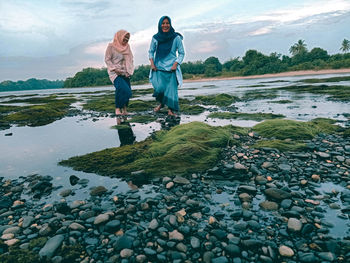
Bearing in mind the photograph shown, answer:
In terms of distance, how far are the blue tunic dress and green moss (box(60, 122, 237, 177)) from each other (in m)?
4.64

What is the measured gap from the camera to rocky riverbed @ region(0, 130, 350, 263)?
2096 millimetres

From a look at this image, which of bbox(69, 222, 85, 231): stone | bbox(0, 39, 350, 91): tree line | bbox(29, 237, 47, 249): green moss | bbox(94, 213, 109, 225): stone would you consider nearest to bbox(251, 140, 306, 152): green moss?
bbox(94, 213, 109, 225): stone

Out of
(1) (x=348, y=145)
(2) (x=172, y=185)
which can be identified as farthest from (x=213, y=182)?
(1) (x=348, y=145)

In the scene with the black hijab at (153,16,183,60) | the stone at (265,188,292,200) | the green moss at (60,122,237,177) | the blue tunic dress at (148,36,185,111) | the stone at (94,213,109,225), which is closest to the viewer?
the stone at (94,213,109,225)

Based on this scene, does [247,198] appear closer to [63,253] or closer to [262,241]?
[262,241]

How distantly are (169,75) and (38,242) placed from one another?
9.02 m

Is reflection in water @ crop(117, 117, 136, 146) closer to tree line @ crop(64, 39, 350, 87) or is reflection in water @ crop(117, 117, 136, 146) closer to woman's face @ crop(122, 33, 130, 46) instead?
woman's face @ crop(122, 33, 130, 46)

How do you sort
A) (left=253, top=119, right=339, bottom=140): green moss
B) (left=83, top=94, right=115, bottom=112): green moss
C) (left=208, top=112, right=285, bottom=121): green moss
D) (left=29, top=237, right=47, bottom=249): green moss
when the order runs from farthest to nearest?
1. (left=83, top=94, right=115, bottom=112): green moss
2. (left=208, top=112, right=285, bottom=121): green moss
3. (left=253, top=119, right=339, bottom=140): green moss
4. (left=29, top=237, right=47, bottom=249): green moss

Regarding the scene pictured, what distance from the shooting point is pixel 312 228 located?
2314mm

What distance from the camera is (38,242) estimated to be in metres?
2.29

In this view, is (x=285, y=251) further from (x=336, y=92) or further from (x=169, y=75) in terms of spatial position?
(x=336, y=92)

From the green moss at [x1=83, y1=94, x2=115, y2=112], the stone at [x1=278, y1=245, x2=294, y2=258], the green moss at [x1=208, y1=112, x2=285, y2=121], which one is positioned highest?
the green moss at [x1=83, y1=94, x2=115, y2=112]

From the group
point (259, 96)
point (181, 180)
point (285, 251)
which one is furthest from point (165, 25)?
point (259, 96)

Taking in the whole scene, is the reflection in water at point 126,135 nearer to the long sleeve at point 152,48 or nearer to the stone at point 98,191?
the stone at point 98,191
